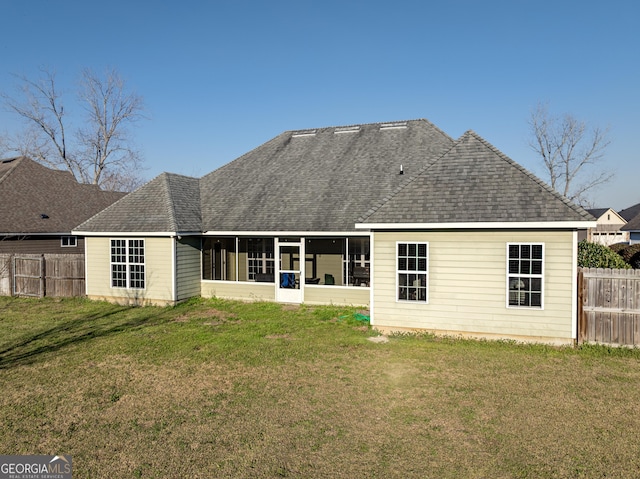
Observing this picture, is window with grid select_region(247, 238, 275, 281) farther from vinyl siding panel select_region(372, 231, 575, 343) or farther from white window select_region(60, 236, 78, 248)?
white window select_region(60, 236, 78, 248)

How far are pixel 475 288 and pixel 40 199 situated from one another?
2315cm

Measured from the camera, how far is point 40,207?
22969 millimetres

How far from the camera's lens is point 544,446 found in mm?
5848

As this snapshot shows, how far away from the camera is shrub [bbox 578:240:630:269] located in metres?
14.1

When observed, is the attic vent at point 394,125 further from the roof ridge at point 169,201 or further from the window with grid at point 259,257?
the roof ridge at point 169,201

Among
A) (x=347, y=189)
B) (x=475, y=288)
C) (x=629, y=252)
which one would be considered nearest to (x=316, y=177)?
(x=347, y=189)

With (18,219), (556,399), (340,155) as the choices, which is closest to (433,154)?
(340,155)

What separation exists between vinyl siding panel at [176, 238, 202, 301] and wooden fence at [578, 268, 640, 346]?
13.0m

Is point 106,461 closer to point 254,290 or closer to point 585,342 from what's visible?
point 585,342

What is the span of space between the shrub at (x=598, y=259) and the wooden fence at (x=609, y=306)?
12.9ft

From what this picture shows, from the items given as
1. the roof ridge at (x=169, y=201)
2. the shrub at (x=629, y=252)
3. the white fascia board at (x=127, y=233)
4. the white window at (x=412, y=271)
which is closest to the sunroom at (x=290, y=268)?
the roof ridge at (x=169, y=201)

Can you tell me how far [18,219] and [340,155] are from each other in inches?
631

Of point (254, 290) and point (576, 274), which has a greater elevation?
point (576, 274)

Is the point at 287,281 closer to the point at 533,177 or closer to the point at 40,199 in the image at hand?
the point at 533,177
